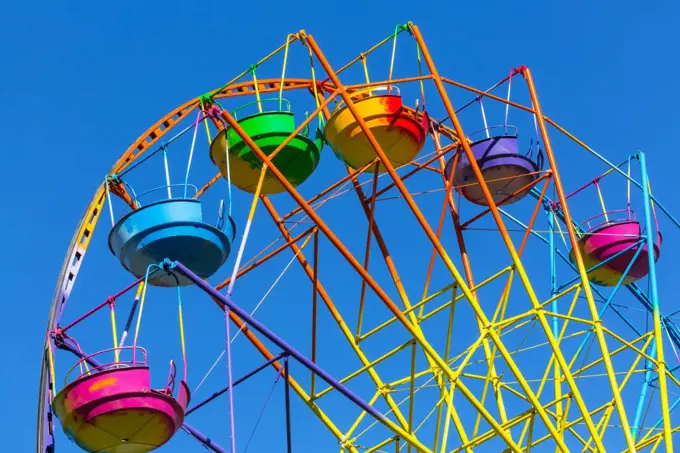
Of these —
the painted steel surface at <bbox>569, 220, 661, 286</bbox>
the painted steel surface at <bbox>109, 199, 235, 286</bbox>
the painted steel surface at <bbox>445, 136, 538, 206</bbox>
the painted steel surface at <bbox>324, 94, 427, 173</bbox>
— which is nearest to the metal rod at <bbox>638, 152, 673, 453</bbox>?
the painted steel surface at <bbox>569, 220, 661, 286</bbox>

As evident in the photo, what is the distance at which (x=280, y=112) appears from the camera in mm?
19234

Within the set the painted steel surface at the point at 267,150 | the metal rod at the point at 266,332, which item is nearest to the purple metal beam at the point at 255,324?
the metal rod at the point at 266,332

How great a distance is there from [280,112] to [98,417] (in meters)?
5.78

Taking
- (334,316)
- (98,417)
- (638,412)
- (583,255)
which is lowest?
(98,417)

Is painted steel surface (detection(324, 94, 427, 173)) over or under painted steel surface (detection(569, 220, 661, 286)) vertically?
over

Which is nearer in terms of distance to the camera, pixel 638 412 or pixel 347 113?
pixel 347 113

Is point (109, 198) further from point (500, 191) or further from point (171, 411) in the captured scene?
point (500, 191)

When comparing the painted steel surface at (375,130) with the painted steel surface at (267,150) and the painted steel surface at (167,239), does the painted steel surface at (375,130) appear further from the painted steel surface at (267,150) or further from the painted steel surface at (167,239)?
the painted steel surface at (167,239)

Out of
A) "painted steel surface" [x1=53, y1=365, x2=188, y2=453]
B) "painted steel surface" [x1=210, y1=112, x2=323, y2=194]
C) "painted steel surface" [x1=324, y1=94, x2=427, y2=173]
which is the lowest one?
"painted steel surface" [x1=53, y1=365, x2=188, y2=453]

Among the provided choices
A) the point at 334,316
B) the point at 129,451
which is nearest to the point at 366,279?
the point at 334,316

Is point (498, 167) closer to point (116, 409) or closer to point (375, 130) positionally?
point (375, 130)

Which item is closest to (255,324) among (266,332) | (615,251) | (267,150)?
(266,332)

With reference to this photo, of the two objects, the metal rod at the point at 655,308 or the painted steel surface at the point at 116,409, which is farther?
the metal rod at the point at 655,308

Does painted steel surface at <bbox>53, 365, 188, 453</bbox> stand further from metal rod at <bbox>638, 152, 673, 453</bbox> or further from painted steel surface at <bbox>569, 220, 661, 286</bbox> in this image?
painted steel surface at <bbox>569, 220, 661, 286</bbox>
